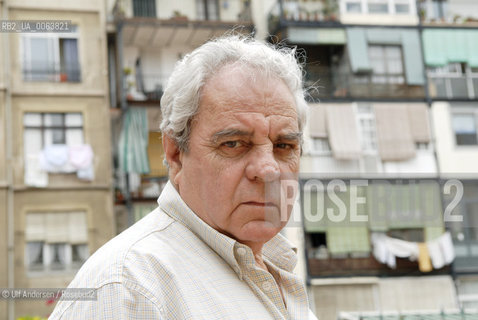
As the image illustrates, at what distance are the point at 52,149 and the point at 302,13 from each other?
22.4 feet

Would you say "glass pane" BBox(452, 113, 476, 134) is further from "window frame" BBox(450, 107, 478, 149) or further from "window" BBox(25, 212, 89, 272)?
"window" BBox(25, 212, 89, 272)

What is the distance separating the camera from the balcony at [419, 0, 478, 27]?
16.7 m

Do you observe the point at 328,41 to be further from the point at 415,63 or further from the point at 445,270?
the point at 445,270

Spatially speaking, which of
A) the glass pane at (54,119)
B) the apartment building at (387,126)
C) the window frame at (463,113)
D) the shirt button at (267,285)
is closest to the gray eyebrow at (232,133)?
the shirt button at (267,285)

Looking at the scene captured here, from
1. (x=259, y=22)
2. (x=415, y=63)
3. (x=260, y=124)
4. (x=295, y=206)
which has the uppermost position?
(x=259, y=22)

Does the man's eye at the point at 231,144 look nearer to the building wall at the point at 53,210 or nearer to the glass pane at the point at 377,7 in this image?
the building wall at the point at 53,210

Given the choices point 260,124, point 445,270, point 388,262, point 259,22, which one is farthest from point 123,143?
point 260,124

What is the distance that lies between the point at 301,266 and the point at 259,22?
6216mm

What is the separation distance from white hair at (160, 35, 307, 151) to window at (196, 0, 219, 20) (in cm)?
1524

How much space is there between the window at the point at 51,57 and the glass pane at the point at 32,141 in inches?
48.5

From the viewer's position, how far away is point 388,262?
14633mm

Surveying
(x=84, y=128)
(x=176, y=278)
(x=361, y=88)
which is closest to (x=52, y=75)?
(x=84, y=128)

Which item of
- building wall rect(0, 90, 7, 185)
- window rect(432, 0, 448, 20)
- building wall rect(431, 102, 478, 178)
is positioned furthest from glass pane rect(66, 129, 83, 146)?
window rect(432, 0, 448, 20)

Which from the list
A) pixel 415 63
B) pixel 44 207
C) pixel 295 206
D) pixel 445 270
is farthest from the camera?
pixel 415 63
